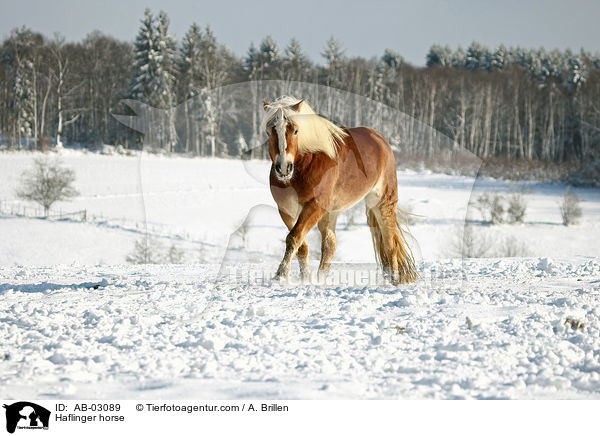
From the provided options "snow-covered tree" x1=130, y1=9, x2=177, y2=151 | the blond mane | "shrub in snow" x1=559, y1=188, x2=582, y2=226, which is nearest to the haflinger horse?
the blond mane

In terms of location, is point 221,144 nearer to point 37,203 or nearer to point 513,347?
point 513,347

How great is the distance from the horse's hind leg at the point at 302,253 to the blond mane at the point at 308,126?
0.53 metres

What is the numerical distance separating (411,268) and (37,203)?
53.0ft

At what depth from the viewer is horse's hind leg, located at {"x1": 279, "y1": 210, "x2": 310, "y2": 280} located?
3.92 m

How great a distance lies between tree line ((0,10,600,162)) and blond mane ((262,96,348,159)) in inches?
5.1

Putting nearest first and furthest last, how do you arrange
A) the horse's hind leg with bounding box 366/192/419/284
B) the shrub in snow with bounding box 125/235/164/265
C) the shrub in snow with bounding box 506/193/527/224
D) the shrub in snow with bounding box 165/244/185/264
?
1. the horse's hind leg with bounding box 366/192/419/284
2. the shrub in snow with bounding box 125/235/164/265
3. the shrub in snow with bounding box 165/244/185/264
4. the shrub in snow with bounding box 506/193/527/224

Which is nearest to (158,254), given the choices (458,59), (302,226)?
(302,226)

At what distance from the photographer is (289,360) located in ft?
9.09

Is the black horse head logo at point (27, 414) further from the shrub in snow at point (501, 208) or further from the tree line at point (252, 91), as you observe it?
the shrub in snow at point (501, 208)

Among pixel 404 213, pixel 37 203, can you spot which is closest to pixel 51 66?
pixel 37 203

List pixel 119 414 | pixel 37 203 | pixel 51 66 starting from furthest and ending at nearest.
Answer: pixel 51 66 → pixel 37 203 → pixel 119 414

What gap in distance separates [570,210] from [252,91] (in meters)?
15.7

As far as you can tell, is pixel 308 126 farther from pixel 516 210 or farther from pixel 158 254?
pixel 516 210

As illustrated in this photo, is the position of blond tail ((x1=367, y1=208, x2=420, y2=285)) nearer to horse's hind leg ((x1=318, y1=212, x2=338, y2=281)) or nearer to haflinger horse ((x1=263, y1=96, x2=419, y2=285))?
haflinger horse ((x1=263, y1=96, x2=419, y2=285))
